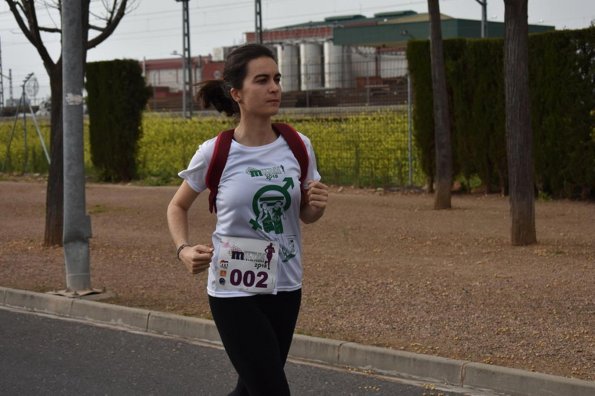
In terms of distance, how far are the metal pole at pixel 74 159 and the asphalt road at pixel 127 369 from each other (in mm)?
1257

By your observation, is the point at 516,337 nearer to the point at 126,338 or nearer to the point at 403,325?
the point at 403,325

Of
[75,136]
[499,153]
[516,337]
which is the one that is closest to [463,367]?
[516,337]

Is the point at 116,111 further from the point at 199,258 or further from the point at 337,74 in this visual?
the point at 199,258

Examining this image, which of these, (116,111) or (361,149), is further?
(116,111)

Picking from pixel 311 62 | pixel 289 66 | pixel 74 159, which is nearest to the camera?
pixel 74 159

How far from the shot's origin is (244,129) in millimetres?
4578

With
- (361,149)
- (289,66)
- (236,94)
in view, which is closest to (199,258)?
(236,94)

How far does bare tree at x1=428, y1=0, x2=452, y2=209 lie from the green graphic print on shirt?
12.3 meters

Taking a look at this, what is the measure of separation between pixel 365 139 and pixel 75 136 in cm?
1133

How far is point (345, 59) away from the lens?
148 ft

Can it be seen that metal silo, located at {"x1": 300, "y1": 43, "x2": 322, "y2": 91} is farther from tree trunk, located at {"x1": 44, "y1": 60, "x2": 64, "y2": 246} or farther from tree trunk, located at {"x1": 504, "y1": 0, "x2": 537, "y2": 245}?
tree trunk, located at {"x1": 504, "y1": 0, "x2": 537, "y2": 245}

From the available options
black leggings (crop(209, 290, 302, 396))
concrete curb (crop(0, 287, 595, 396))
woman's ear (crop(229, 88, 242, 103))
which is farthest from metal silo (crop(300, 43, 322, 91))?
black leggings (crop(209, 290, 302, 396))

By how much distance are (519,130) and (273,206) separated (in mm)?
8362

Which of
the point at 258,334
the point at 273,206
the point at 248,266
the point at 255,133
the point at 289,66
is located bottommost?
the point at 258,334
